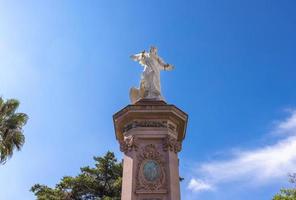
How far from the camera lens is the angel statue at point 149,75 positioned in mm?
12695

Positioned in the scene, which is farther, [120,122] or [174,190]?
[120,122]

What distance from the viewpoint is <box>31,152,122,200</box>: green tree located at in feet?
85.4

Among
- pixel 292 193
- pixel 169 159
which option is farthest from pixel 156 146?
pixel 292 193

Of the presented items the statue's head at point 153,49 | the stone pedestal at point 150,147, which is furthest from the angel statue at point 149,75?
the stone pedestal at point 150,147

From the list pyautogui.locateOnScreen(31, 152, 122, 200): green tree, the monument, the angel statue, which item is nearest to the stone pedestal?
the monument

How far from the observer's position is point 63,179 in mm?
26828

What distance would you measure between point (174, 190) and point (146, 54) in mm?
5451

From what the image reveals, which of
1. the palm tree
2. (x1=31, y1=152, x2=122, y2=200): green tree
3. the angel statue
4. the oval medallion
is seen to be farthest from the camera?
(x1=31, y1=152, x2=122, y2=200): green tree

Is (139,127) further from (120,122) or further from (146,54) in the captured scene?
(146,54)

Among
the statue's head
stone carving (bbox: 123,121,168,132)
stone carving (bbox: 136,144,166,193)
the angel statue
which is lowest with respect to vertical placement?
stone carving (bbox: 136,144,166,193)

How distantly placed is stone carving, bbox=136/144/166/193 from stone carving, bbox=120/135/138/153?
0.29 metres

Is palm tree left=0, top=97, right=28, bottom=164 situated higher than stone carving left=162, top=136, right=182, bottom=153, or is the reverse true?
palm tree left=0, top=97, right=28, bottom=164

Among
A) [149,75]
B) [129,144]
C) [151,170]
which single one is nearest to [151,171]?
[151,170]

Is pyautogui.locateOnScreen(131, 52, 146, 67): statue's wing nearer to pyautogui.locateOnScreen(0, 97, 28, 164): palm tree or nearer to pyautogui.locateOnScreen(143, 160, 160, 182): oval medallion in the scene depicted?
pyautogui.locateOnScreen(143, 160, 160, 182): oval medallion
